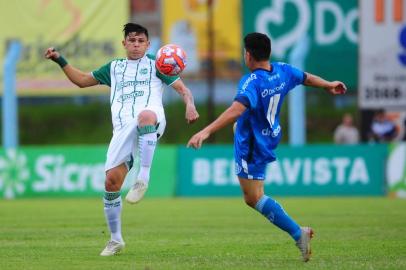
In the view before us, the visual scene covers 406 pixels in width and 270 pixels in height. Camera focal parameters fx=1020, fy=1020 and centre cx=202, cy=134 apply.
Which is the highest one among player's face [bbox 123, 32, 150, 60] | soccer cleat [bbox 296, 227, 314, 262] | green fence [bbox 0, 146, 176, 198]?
player's face [bbox 123, 32, 150, 60]

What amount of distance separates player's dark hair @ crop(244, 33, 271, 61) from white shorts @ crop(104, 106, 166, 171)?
4.29ft

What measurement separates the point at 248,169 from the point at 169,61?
163 centimetres

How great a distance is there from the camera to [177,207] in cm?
2014

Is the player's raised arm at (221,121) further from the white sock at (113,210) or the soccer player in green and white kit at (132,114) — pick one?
the white sock at (113,210)

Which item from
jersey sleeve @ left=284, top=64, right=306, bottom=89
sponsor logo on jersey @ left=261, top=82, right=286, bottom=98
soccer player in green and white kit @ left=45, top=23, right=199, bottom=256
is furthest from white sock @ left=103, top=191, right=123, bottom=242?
jersey sleeve @ left=284, top=64, right=306, bottom=89

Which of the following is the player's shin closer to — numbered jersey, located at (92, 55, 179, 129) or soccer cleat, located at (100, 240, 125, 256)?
numbered jersey, located at (92, 55, 179, 129)

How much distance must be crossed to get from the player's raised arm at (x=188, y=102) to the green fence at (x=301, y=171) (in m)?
13.3

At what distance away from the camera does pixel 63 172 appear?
24.9 meters

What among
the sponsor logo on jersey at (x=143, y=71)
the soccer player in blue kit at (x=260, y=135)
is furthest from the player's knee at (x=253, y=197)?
the sponsor logo on jersey at (x=143, y=71)

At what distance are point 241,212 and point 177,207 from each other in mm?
1997

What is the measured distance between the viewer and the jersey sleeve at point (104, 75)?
1109 centimetres

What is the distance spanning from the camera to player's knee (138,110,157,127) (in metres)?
10.5

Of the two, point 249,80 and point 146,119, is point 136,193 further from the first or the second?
point 249,80

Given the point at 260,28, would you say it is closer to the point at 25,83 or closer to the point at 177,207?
the point at 25,83
